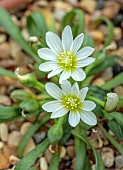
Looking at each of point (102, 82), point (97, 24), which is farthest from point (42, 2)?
point (102, 82)

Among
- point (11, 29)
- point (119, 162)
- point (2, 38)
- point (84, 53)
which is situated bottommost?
point (119, 162)

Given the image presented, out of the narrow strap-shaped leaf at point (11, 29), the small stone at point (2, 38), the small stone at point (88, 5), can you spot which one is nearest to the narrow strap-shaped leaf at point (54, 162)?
the narrow strap-shaped leaf at point (11, 29)

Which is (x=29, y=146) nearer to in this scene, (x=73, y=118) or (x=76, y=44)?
(x=73, y=118)

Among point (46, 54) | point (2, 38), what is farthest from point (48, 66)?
point (2, 38)

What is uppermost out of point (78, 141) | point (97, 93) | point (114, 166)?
point (97, 93)

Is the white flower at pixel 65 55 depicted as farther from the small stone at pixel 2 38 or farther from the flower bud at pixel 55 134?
the small stone at pixel 2 38

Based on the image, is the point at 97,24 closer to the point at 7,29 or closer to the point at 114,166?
the point at 7,29
